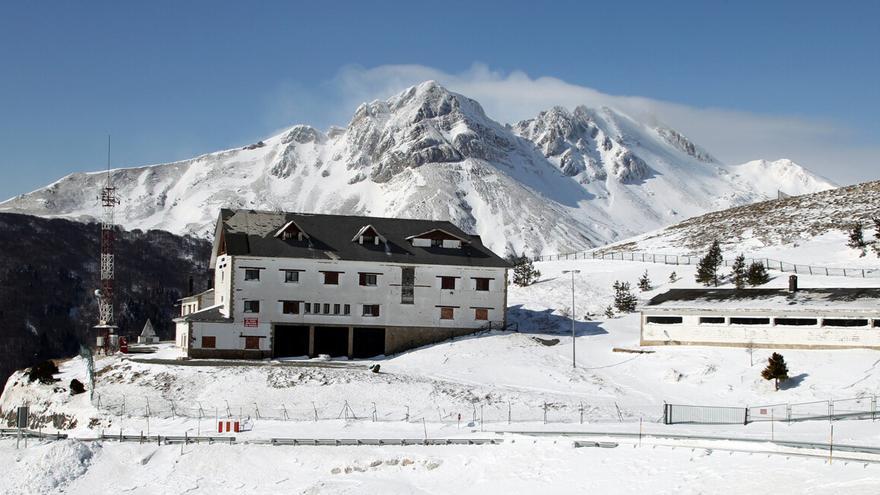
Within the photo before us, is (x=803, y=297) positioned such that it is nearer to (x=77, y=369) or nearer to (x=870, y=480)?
(x=870, y=480)

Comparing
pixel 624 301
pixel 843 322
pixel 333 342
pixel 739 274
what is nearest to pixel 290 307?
pixel 333 342

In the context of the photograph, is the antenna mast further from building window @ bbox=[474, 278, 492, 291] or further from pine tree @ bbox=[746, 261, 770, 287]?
pine tree @ bbox=[746, 261, 770, 287]

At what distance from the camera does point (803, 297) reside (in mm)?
66438

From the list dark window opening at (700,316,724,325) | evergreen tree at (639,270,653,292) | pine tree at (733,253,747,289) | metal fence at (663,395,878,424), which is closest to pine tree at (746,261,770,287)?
pine tree at (733,253,747,289)

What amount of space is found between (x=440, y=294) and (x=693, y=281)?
99.8 ft

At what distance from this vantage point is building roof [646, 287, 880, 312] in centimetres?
6291

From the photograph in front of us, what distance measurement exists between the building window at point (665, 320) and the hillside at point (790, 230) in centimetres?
3503

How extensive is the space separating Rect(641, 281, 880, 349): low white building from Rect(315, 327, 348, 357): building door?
22278mm

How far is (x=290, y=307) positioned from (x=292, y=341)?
9.39 ft

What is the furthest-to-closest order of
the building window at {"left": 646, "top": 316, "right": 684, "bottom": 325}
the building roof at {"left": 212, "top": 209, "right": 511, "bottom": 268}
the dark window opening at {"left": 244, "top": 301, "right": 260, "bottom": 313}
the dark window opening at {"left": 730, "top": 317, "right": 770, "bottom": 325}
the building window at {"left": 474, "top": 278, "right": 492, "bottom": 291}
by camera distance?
1. the building window at {"left": 474, "top": 278, "right": 492, "bottom": 291}
2. the building roof at {"left": 212, "top": 209, "right": 511, "bottom": 268}
3. the dark window opening at {"left": 244, "top": 301, "right": 260, "bottom": 313}
4. the building window at {"left": 646, "top": 316, "right": 684, "bottom": 325}
5. the dark window opening at {"left": 730, "top": 317, "right": 770, "bottom": 325}

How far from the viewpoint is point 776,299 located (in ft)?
219

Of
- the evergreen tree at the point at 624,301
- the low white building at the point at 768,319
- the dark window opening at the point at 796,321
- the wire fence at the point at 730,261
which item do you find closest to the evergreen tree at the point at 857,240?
the wire fence at the point at 730,261

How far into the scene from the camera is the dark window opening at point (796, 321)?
62719mm

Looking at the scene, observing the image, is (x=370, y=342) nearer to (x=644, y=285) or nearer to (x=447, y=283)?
(x=447, y=283)
